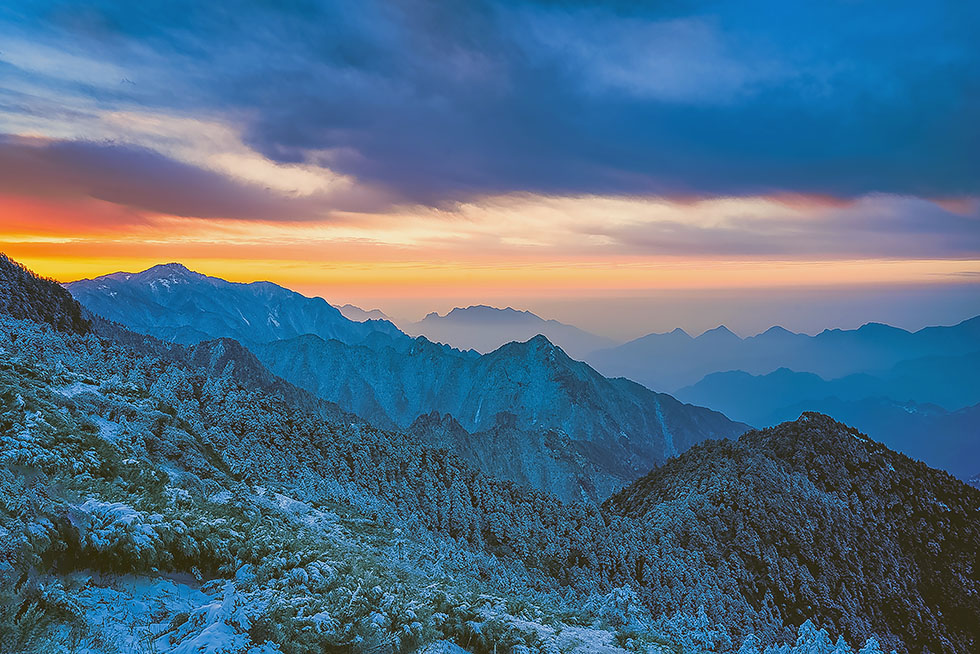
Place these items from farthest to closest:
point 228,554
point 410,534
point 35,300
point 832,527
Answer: point 832,527
point 35,300
point 410,534
point 228,554

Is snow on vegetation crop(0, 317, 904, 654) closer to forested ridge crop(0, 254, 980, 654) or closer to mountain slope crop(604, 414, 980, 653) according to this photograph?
forested ridge crop(0, 254, 980, 654)

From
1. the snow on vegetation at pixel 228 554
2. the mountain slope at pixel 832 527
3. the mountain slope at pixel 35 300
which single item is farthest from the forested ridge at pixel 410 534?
the mountain slope at pixel 35 300

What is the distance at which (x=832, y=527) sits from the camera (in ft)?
170

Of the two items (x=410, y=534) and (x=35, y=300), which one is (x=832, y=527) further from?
(x=35, y=300)

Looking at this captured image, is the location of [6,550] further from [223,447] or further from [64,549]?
[223,447]

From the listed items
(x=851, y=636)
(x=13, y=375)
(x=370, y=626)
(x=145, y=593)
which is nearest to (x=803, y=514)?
(x=851, y=636)

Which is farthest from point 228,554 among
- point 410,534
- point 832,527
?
point 832,527

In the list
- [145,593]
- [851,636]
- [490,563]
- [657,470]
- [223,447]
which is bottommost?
[851,636]

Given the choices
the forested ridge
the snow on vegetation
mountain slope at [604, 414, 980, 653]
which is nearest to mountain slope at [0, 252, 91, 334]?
the forested ridge

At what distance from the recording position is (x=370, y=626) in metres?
11.7

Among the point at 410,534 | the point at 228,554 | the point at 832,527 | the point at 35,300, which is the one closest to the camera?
the point at 228,554

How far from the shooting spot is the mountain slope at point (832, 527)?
4356 cm

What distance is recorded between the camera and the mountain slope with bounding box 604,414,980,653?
43.6 metres

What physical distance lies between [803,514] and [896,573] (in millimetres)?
8752
